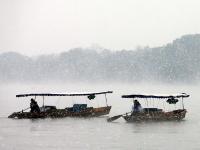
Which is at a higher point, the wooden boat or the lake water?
the wooden boat

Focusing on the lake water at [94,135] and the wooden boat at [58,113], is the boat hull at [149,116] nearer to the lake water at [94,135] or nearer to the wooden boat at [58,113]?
the lake water at [94,135]

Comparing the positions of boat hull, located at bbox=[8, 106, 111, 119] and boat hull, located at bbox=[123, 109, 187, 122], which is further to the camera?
boat hull, located at bbox=[8, 106, 111, 119]

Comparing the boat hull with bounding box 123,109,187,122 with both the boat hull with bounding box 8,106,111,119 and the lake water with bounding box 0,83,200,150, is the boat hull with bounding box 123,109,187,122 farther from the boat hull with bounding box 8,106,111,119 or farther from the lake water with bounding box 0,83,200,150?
the boat hull with bounding box 8,106,111,119

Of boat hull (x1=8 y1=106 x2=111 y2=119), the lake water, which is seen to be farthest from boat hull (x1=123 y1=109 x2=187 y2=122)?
boat hull (x1=8 y1=106 x2=111 y2=119)

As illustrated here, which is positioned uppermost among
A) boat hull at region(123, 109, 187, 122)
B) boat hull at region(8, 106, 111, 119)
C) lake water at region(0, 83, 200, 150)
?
boat hull at region(8, 106, 111, 119)

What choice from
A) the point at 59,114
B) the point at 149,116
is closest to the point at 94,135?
the point at 149,116

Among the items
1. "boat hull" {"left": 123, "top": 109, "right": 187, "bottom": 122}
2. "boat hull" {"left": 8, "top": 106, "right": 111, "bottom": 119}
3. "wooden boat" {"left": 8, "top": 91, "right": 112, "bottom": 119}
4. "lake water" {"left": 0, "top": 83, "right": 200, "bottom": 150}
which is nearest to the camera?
"lake water" {"left": 0, "top": 83, "right": 200, "bottom": 150}

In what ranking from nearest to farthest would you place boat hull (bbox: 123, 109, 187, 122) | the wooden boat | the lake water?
1. the lake water
2. boat hull (bbox: 123, 109, 187, 122)
3. the wooden boat

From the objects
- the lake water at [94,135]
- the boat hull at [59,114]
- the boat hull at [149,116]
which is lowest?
the lake water at [94,135]

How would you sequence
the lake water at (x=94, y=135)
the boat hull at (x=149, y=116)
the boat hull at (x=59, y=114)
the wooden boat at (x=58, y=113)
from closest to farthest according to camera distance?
the lake water at (x=94, y=135)
the boat hull at (x=149, y=116)
the boat hull at (x=59, y=114)
the wooden boat at (x=58, y=113)

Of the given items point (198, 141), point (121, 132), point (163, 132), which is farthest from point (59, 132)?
point (198, 141)

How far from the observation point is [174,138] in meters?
48.0

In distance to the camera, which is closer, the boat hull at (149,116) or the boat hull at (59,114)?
the boat hull at (149,116)

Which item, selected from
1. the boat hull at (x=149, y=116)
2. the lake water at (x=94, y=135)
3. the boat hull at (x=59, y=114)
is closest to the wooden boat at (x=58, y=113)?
the boat hull at (x=59, y=114)
